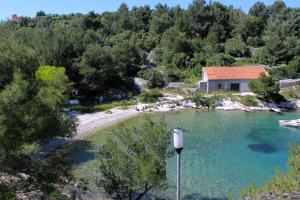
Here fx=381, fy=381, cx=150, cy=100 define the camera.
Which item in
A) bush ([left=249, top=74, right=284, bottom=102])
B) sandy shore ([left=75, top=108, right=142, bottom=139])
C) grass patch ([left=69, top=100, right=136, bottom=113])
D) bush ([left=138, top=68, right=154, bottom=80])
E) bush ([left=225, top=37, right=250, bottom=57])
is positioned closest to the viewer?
sandy shore ([left=75, top=108, right=142, bottom=139])

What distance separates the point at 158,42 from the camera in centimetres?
7781

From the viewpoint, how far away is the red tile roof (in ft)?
180

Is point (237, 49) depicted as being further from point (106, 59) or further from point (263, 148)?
point (263, 148)

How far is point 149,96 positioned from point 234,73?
1356cm

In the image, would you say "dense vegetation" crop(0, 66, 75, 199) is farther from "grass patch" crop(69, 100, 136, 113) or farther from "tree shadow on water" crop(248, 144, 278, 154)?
"grass patch" crop(69, 100, 136, 113)

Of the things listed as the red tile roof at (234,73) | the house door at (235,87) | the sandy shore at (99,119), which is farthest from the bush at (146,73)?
the house door at (235,87)

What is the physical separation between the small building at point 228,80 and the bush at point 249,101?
4770 millimetres

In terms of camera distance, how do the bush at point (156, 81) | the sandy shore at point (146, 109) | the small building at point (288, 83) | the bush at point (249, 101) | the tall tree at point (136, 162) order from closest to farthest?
the tall tree at point (136, 162)
the sandy shore at point (146, 109)
the bush at point (249, 101)
the small building at point (288, 83)
the bush at point (156, 81)

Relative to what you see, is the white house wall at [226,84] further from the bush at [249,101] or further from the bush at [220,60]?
the bush at [220,60]

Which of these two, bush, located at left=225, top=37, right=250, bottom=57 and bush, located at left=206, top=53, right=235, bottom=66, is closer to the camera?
bush, located at left=206, top=53, right=235, bottom=66

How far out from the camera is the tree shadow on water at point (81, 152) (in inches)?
1146

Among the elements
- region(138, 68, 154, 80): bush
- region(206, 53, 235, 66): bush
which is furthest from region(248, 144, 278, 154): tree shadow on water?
region(206, 53, 235, 66): bush

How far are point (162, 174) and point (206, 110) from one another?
31.3m

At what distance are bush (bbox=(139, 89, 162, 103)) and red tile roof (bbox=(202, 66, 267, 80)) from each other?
833 centimetres
